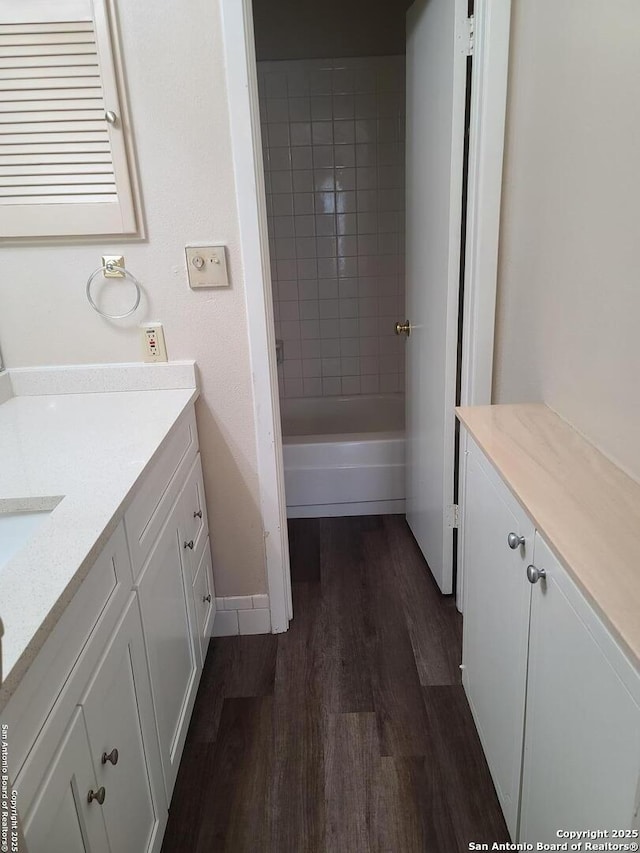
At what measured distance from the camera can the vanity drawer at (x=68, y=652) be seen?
2.24ft

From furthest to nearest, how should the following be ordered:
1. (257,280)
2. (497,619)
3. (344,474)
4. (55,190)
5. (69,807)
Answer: (344,474) < (257,280) < (55,190) < (497,619) < (69,807)

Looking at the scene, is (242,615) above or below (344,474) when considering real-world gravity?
below

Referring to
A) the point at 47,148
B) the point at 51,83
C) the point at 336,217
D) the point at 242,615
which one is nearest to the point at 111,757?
the point at 242,615

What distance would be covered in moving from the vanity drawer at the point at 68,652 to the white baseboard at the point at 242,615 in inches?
37.0

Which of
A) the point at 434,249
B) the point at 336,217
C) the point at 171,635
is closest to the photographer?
the point at 171,635

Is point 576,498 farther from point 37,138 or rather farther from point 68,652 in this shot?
point 37,138

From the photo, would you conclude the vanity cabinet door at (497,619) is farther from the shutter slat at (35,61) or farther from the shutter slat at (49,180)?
the shutter slat at (35,61)

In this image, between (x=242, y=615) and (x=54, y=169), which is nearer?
(x=54, y=169)

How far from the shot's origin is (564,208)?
1330 mm

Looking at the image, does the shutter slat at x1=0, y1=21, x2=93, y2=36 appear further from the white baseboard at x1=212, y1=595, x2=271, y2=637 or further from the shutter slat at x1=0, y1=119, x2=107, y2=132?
the white baseboard at x1=212, y1=595, x2=271, y2=637

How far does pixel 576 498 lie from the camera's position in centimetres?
103

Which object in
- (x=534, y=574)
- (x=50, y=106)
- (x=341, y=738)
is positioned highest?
(x=50, y=106)

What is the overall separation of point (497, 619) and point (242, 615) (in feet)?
3.38

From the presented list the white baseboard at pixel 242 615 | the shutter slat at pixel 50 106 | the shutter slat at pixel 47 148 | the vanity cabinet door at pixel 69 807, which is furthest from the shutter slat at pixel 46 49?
the white baseboard at pixel 242 615
